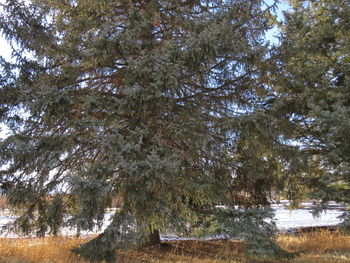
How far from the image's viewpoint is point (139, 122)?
5246 mm

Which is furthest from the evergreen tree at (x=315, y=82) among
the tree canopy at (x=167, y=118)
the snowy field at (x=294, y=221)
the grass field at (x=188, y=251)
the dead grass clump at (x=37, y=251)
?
the dead grass clump at (x=37, y=251)

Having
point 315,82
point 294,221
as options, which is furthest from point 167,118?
point 294,221

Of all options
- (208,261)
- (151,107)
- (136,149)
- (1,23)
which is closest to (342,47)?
(151,107)

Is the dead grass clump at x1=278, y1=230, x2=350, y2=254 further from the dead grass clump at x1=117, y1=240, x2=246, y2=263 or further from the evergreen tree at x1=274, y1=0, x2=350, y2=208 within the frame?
the evergreen tree at x1=274, y1=0, x2=350, y2=208

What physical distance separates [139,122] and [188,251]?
3601 millimetres

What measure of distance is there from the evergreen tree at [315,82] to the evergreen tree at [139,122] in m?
0.43

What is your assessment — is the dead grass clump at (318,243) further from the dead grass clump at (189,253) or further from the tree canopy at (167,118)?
the tree canopy at (167,118)

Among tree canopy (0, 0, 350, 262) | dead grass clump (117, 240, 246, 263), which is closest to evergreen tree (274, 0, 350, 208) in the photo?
tree canopy (0, 0, 350, 262)

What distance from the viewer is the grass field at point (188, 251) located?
19.1 feet

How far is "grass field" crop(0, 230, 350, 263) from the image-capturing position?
5812mm

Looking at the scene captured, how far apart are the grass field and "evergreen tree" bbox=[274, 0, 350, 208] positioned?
1.62 meters

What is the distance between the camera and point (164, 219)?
5.08 meters

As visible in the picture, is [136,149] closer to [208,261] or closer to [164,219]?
[164,219]

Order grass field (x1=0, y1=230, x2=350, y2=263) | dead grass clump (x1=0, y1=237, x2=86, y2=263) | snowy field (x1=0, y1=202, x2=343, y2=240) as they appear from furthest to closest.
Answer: snowy field (x1=0, y1=202, x2=343, y2=240) < grass field (x1=0, y1=230, x2=350, y2=263) < dead grass clump (x1=0, y1=237, x2=86, y2=263)
